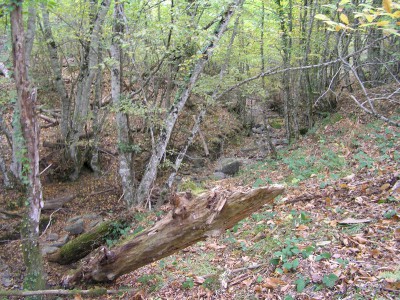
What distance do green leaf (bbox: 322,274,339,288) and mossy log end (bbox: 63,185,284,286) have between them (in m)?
1.47

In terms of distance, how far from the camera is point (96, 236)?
25.1 feet

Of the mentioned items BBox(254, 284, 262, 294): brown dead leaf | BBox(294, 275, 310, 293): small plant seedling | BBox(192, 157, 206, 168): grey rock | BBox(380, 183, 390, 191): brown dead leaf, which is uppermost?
BBox(380, 183, 390, 191): brown dead leaf


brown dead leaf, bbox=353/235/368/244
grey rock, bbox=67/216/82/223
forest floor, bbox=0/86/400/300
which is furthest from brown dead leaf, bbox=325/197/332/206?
grey rock, bbox=67/216/82/223

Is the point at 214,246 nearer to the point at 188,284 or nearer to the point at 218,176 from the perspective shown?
the point at 188,284

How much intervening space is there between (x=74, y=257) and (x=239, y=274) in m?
4.90

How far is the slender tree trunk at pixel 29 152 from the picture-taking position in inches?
191

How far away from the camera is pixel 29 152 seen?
16.8 ft

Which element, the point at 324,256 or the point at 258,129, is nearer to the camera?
the point at 324,256

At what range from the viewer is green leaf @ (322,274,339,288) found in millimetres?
3188

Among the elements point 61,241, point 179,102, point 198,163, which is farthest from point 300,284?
point 198,163

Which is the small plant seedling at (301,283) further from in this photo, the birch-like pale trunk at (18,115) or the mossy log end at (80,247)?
the mossy log end at (80,247)

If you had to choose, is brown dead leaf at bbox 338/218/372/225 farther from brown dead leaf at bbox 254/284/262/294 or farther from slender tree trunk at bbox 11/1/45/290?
slender tree trunk at bbox 11/1/45/290

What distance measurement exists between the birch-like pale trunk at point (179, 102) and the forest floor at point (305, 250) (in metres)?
0.76

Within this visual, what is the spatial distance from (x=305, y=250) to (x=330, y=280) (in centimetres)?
69
